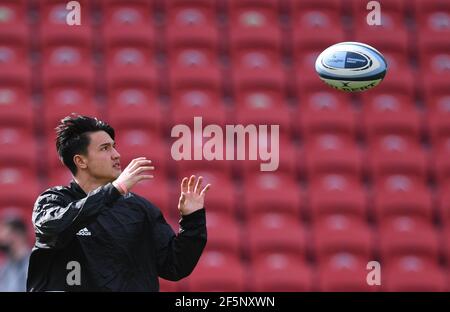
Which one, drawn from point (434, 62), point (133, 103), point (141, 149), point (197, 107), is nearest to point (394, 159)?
point (434, 62)

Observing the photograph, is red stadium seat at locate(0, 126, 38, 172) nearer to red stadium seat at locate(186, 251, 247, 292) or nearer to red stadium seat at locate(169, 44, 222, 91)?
red stadium seat at locate(169, 44, 222, 91)

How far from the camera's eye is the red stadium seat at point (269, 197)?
7.46 metres

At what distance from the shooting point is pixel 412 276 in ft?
23.8

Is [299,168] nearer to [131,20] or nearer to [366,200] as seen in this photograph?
[366,200]

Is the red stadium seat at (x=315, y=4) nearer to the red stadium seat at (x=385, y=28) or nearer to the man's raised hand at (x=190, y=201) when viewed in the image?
the red stadium seat at (x=385, y=28)

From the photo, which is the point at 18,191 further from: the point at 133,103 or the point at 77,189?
the point at 77,189

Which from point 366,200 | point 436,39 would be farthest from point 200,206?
point 436,39

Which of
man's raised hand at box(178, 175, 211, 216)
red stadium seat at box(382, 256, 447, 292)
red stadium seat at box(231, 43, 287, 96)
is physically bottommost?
man's raised hand at box(178, 175, 211, 216)

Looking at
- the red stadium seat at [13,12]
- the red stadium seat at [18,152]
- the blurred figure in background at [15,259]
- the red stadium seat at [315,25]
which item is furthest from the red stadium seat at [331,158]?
the blurred figure in background at [15,259]

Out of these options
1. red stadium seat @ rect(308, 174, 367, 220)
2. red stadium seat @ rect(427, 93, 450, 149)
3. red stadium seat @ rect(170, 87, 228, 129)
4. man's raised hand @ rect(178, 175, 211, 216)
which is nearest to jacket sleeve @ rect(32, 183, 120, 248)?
man's raised hand @ rect(178, 175, 211, 216)

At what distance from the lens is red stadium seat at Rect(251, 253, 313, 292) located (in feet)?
23.1

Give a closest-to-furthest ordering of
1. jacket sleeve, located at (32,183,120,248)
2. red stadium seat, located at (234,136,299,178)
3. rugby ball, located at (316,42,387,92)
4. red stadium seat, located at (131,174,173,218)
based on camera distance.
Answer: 1. jacket sleeve, located at (32,183,120,248)
2. rugby ball, located at (316,42,387,92)
3. red stadium seat, located at (131,174,173,218)
4. red stadium seat, located at (234,136,299,178)

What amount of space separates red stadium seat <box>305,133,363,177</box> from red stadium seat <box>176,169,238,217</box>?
63 cm

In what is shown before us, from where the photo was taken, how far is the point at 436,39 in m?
8.75
